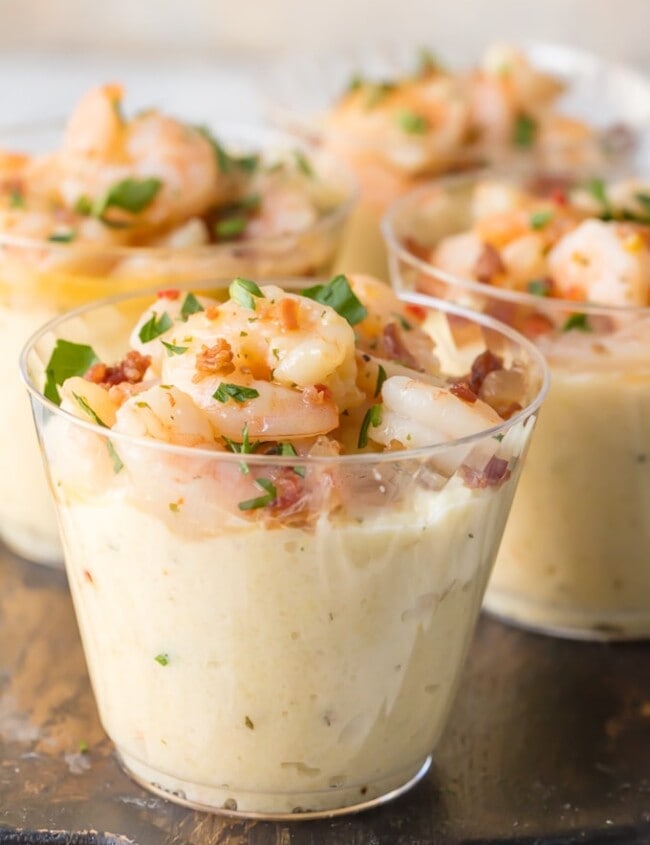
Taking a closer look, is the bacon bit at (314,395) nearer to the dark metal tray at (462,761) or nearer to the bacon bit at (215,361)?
the bacon bit at (215,361)

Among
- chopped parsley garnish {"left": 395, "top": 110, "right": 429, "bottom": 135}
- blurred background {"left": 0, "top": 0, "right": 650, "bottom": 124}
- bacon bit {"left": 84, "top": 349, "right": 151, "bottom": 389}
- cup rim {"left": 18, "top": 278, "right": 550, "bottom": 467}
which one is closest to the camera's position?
cup rim {"left": 18, "top": 278, "right": 550, "bottom": 467}

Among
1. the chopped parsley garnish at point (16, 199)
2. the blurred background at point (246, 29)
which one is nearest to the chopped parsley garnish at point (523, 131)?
the chopped parsley garnish at point (16, 199)

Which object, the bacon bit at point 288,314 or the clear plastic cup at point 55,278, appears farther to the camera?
the clear plastic cup at point 55,278

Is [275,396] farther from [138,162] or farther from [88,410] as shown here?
[138,162]

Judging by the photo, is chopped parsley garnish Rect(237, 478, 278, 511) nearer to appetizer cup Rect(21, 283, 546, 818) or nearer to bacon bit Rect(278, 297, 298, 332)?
appetizer cup Rect(21, 283, 546, 818)

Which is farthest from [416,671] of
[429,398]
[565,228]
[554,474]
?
[565,228]

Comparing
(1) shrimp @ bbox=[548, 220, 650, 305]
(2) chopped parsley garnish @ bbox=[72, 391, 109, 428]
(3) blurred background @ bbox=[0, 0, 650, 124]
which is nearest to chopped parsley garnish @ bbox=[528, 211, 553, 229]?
(1) shrimp @ bbox=[548, 220, 650, 305]

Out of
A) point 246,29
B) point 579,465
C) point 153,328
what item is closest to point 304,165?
point 579,465
